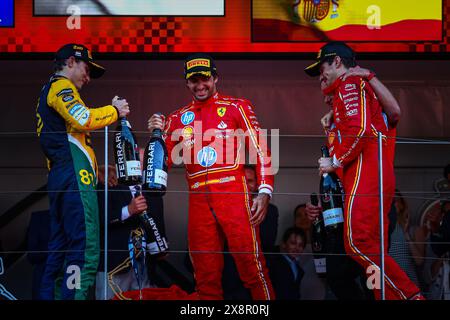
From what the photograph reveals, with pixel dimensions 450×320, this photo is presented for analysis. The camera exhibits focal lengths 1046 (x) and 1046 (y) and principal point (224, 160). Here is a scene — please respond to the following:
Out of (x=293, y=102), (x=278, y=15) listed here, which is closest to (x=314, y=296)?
(x=293, y=102)

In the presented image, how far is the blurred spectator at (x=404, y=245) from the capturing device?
6.71m

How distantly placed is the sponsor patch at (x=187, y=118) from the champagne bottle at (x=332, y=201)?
0.91 m

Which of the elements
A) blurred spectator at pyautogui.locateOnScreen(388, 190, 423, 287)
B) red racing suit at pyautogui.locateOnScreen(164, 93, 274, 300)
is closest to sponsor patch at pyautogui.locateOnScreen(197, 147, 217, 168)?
red racing suit at pyautogui.locateOnScreen(164, 93, 274, 300)

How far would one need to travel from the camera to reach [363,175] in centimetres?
595

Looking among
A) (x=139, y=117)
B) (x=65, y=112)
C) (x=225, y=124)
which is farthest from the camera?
(x=139, y=117)

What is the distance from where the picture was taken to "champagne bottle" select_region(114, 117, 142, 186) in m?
5.96

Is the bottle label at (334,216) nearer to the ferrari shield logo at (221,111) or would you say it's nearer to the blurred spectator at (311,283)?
the ferrari shield logo at (221,111)

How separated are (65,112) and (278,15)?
195 centimetres

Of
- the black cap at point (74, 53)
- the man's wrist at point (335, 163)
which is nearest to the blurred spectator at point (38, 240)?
the black cap at point (74, 53)

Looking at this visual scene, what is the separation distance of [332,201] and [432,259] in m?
1.76

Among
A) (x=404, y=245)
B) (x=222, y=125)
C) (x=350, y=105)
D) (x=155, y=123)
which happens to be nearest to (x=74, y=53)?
(x=155, y=123)

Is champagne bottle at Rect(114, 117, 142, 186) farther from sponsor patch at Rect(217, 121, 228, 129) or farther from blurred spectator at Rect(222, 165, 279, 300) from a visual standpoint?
blurred spectator at Rect(222, 165, 279, 300)

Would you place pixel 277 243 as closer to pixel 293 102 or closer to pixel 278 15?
pixel 293 102
